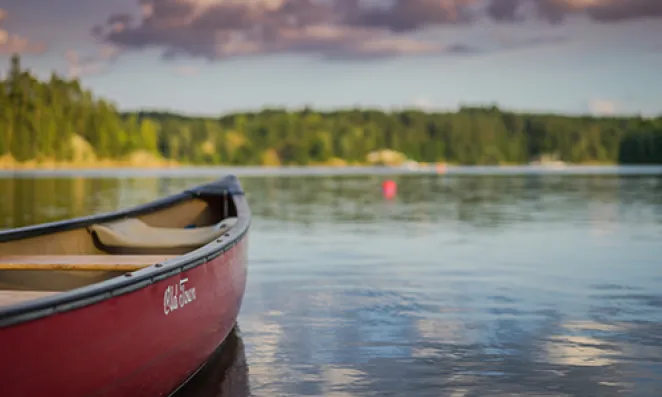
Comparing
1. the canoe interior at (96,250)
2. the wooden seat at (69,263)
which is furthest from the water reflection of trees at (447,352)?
the wooden seat at (69,263)

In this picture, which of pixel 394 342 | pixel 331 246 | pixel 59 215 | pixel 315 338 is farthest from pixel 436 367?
pixel 59 215

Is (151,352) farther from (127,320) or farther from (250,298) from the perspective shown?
(250,298)

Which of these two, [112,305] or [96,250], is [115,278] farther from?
[96,250]

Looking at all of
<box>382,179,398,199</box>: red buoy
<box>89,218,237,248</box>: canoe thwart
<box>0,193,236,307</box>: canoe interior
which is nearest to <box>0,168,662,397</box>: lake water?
<box>89,218,237,248</box>: canoe thwart

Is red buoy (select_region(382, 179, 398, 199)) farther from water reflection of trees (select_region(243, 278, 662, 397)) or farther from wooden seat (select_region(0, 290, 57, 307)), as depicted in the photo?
wooden seat (select_region(0, 290, 57, 307))

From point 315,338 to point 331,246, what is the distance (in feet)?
43.2

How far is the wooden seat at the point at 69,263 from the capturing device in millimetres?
9594

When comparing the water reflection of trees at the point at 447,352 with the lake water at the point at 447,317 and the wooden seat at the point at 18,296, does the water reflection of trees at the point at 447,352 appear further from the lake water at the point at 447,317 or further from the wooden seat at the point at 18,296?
the wooden seat at the point at 18,296

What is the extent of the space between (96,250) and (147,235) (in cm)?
122

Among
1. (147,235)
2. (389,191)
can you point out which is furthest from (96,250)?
(389,191)

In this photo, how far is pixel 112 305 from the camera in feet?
23.4

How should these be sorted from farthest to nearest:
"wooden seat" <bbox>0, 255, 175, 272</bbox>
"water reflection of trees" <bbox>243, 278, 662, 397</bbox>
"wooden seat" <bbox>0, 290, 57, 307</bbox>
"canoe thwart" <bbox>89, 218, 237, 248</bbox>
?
"canoe thwart" <bbox>89, 218, 237, 248</bbox> → "water reflection of trees" <bbox>243, 278, 662, 397</bbox> → "wooden seat" <bbox>0, 255, 175, 272</bbox> → "wooden seat" <bbox>0, 290, 57, 307</bbox>

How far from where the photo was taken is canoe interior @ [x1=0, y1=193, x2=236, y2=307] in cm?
970

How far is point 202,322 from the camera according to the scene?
31.5 ft
